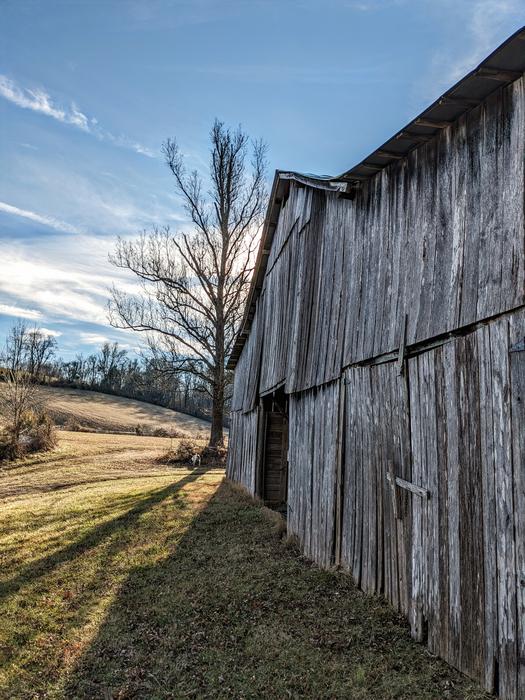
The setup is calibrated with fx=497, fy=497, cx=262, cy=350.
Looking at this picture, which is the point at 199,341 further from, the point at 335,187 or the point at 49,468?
the point at 335,187

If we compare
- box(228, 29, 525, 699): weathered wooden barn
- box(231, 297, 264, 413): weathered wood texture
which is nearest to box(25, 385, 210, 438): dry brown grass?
box(231, 297, 264, 413): weathered wood texture

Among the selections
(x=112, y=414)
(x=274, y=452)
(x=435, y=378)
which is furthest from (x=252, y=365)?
(x=112, y=414)

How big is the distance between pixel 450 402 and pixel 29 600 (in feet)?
18.3

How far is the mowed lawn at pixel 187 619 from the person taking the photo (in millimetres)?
4156

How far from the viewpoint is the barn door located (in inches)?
505

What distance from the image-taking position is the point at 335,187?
6961 millimetres

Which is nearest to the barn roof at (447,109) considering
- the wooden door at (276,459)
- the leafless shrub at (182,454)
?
the wooden door at (276,459)

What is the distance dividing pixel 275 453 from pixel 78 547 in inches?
230

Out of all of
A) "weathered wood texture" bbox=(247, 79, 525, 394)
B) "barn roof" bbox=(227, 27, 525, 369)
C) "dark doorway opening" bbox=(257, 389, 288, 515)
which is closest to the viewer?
"barn roof" bbox=(227, 27, 525, 369)

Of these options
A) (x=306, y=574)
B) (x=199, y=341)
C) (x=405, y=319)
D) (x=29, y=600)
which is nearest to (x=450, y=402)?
(x=405, y=319)

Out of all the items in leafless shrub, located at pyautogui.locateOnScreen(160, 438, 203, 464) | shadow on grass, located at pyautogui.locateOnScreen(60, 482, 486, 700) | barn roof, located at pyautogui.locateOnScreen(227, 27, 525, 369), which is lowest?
leafless shrub, located at pyautogui.locateOnScreen(160, 438, 203, 464)

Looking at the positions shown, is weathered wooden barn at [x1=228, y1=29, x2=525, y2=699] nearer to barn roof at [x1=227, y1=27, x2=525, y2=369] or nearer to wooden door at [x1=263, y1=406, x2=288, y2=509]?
barn roof at [x1=227, y1=27, x2=525, y2=369]

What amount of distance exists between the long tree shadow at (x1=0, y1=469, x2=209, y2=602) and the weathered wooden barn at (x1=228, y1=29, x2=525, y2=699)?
3.77m

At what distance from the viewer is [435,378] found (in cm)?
455
